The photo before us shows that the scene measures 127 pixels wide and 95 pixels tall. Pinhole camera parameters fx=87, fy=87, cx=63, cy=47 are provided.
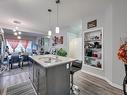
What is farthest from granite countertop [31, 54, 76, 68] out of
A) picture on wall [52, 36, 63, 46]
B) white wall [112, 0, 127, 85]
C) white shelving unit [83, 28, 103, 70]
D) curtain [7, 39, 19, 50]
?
curtain [7, 39, 19, 50]

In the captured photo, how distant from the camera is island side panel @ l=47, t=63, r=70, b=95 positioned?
181 centimetres

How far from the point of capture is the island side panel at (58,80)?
1.81 metres

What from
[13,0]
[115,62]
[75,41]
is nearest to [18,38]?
[75,41]

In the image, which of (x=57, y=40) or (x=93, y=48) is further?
(x=57, y=40)

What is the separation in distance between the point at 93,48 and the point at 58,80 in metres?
2.57

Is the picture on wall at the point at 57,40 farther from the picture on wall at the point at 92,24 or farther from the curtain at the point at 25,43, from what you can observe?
the curtain at the point at 25,43

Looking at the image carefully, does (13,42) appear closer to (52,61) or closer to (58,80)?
(52,61)

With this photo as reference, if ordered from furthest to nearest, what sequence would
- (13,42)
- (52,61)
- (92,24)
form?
(13,42) < (92,24) < (52,61)

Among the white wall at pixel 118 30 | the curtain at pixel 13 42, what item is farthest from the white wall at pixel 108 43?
the curtain at pixel 13 42

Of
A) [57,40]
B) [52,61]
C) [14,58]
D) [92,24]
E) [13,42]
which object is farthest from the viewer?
[13,42]

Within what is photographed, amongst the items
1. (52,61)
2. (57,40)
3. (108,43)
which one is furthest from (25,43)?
(108,43)

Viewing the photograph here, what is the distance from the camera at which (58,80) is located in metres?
1.95

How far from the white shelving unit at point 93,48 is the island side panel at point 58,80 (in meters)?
2.00

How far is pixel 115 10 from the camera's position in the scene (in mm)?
2766
